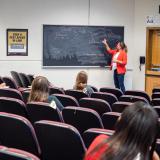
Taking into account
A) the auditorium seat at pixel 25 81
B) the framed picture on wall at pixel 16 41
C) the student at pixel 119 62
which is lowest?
the auditorium seat at pixel 25 81

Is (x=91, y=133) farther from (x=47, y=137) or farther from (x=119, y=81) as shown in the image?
(x=119, y=81)

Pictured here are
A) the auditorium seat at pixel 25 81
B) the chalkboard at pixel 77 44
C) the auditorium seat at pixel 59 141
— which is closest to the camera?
the auditorium seat at pixel 59 141

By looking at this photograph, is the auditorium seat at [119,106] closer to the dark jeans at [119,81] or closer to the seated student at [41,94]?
the seated student at [41,94]

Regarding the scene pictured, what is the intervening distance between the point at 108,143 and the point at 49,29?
802cm

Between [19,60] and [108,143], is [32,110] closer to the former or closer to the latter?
[108,143]

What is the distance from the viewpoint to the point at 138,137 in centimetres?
168

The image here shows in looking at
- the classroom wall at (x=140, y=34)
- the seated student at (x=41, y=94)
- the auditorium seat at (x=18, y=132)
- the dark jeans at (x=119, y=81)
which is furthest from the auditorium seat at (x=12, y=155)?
the classroom wall at (x=140, y=34)

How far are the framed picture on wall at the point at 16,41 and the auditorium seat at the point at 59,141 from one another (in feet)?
23.1

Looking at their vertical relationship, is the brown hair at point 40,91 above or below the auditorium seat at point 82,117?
above

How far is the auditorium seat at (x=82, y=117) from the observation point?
3227 mm

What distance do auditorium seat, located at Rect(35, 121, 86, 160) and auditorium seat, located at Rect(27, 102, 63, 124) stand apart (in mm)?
701

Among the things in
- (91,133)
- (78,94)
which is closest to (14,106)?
(91,133)

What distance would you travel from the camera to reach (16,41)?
31.2 feet

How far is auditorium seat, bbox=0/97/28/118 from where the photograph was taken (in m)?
3.64
